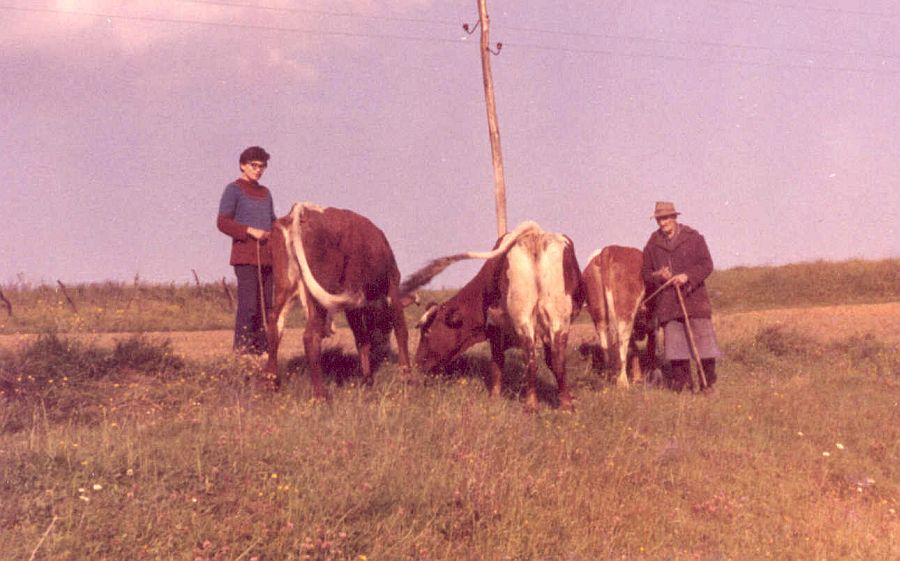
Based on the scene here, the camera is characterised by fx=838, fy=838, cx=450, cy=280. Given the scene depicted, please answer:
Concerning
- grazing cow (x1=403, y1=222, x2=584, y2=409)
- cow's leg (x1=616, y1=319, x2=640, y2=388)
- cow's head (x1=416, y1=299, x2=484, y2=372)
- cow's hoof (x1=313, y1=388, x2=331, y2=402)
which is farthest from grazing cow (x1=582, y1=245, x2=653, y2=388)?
cow's hoof (x1=313, y1=388, x2=331, y2=402)

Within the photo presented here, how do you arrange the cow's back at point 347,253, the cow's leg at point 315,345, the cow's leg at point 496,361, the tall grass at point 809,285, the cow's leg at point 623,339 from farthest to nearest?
the tall grass at point 809,285 → the cow's leg at point 623,339 → the cow's leg at point 496,361 → the cow's back at point 347,253 → the cow's leg at point 315,345

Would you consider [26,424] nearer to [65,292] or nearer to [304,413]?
[304,413]

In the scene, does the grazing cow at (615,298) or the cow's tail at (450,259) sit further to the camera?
the grazing cow at (615,298)

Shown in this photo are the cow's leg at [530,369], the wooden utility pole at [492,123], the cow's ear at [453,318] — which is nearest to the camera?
the cow's leg at [530,369]

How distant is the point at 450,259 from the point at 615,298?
8.13 feet

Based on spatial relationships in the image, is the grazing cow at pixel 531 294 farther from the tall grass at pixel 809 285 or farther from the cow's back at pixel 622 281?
the tall grass at pixel 809 285

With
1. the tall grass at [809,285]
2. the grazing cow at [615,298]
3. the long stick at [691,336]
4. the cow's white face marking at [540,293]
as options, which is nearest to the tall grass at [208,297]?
the tall grass at [809,285]

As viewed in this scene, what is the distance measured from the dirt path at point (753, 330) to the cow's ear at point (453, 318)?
235 centimetres

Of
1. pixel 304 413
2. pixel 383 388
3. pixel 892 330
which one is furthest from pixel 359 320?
pixel 892 330

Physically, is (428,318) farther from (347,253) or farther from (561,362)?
(561,362)

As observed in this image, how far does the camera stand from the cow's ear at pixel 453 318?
962 cm

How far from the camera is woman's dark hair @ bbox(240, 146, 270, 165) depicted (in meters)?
8.99

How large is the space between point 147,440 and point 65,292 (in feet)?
58.9

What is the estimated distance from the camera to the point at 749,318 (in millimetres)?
19047
